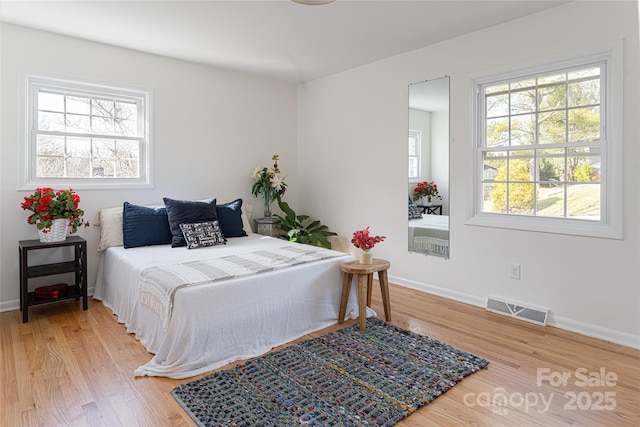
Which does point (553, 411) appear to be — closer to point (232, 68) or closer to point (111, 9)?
point (111, 9)

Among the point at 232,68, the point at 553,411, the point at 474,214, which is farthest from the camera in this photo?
the point at 232,68

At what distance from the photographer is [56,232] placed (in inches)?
129

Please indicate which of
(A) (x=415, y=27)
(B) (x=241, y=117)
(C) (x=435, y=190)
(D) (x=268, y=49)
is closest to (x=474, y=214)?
(C) (x=435, y=190)

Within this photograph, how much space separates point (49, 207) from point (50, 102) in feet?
3.61

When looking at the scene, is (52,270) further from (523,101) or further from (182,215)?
(523,101)

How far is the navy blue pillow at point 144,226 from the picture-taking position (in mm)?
3566

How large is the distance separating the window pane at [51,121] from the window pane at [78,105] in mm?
117

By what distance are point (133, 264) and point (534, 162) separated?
3367 millimetres

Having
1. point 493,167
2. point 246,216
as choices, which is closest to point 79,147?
point 246,216

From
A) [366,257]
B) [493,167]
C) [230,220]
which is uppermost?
[493,167]

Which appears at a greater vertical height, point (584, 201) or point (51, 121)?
point (51, 121)

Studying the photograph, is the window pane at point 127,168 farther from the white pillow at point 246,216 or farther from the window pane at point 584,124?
the window pane at point 584,124

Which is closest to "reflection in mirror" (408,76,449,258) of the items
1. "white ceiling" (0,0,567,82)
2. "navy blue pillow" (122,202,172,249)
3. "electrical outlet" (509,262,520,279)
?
"white ceiling" (0,0,567,82)

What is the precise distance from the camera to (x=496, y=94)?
3.43 m
